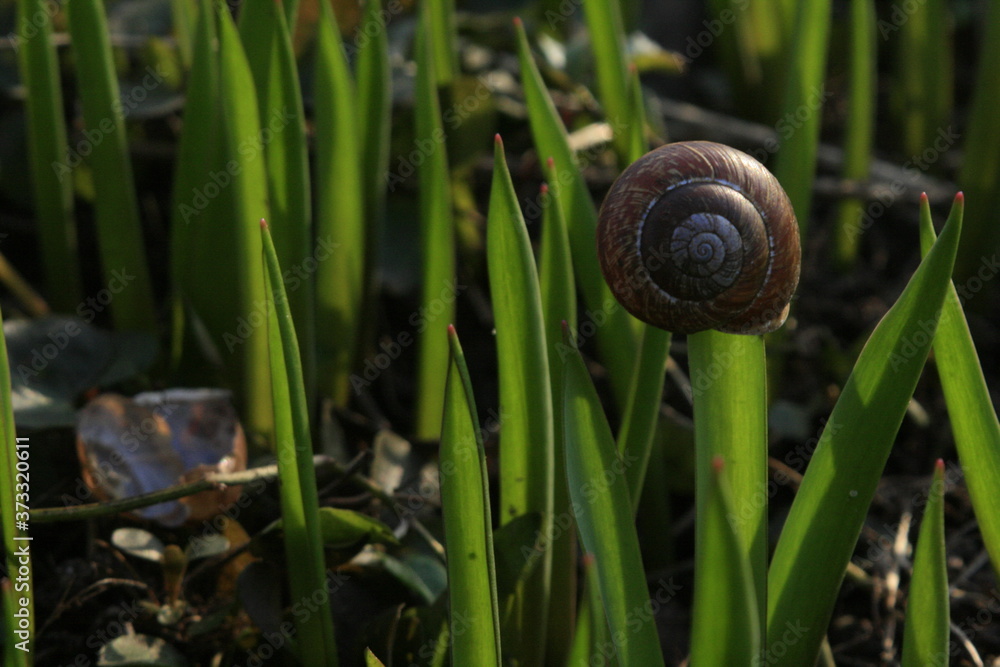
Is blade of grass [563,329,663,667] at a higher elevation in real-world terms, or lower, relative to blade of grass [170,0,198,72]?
lower

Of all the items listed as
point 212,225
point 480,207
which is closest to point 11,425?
point 212,225

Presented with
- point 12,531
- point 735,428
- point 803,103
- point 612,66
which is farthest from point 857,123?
point 12,531

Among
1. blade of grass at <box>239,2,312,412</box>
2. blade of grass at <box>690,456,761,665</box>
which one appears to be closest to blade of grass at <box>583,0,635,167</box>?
blade of grass at <box>239,2,312,412</box>

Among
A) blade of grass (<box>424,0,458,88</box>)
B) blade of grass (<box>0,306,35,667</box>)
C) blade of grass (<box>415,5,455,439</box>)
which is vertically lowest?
blade of grass (<box>0,306,35,667</box>)

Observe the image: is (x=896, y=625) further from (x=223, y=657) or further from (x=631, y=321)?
(x=223, y=657)

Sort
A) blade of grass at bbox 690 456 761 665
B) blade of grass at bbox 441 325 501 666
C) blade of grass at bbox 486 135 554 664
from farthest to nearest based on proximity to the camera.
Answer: blade of grass at bbox 486 135 554 664, blade of grass at bbox 441 325 501 666, blade of grass at bbox 690 456 761 665

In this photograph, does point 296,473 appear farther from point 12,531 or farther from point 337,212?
point 337,212

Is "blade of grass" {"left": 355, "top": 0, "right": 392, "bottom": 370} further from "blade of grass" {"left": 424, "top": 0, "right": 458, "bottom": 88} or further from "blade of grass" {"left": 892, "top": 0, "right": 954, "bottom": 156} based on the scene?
"blade of grass" {"left": 892, "top": 0, "right": 954, "bottom": 156}

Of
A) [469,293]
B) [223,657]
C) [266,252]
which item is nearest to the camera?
[266,252]
